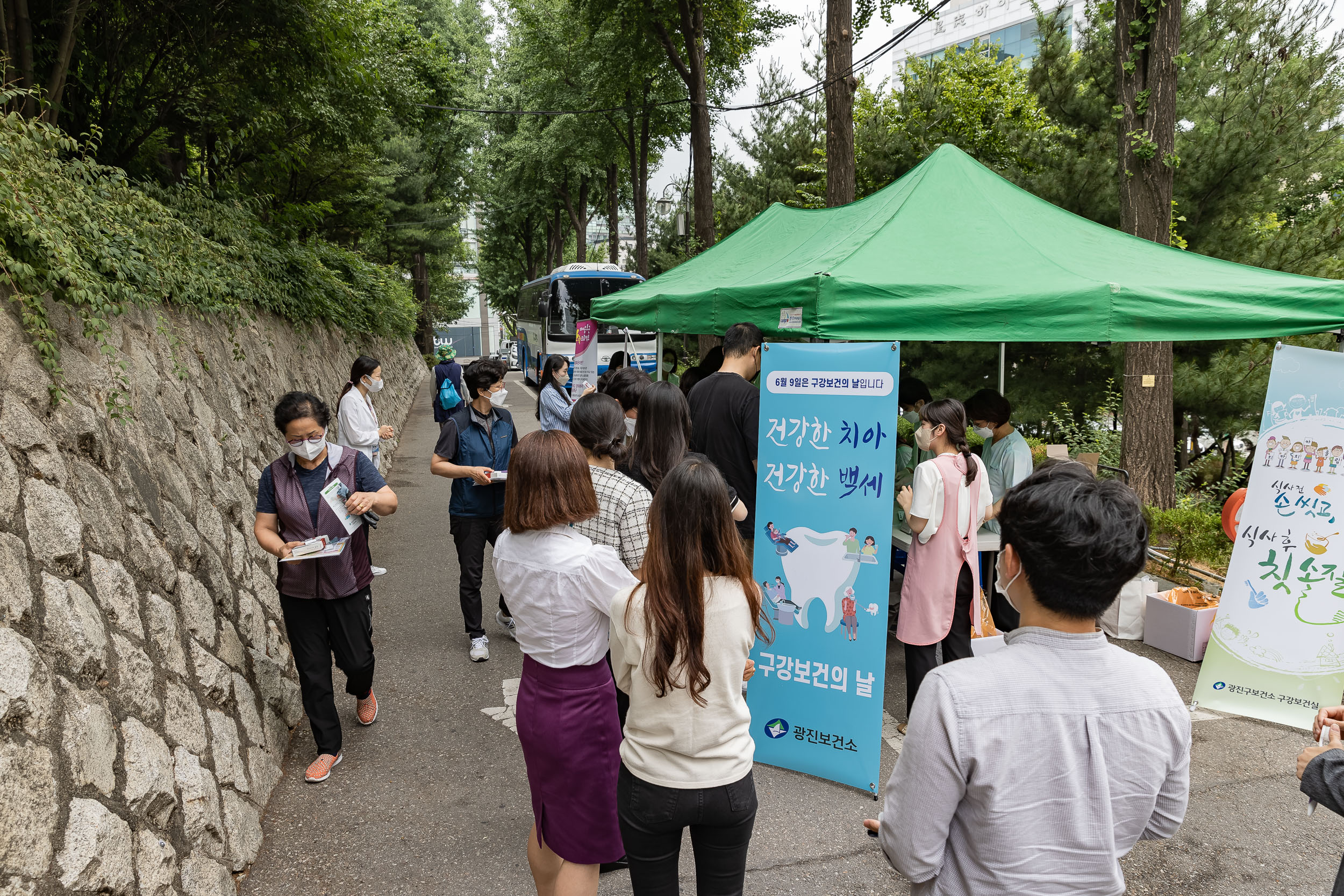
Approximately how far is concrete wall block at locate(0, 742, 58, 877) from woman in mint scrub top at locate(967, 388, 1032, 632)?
417 cm

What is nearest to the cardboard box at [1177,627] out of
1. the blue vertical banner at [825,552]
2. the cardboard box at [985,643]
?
the cardboard box at [985,643]

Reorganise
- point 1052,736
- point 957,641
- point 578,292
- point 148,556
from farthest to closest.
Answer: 1. point 578,292
2. point 957,641
3. point 148,556
4. point 1052,736

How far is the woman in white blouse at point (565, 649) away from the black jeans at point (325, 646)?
166 centimetres

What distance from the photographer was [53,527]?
282 centimetres

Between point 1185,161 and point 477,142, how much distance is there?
84.4 ft

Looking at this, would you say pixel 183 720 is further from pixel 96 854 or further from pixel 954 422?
pixel 954 422

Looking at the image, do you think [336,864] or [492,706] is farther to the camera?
[492,706]

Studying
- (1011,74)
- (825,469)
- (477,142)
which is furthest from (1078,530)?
(477,142)

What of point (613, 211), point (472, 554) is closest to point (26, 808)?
point (472, 554)

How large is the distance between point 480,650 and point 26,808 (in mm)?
3068

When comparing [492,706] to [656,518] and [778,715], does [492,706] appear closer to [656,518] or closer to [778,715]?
[778,715]

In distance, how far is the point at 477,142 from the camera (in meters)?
29.5

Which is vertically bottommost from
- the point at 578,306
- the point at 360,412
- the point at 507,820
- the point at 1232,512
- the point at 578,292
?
the point at 507,820

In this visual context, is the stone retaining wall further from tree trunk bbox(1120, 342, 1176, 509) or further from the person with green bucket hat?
tree trunk bbox(1120, 342, 1176, 509)
